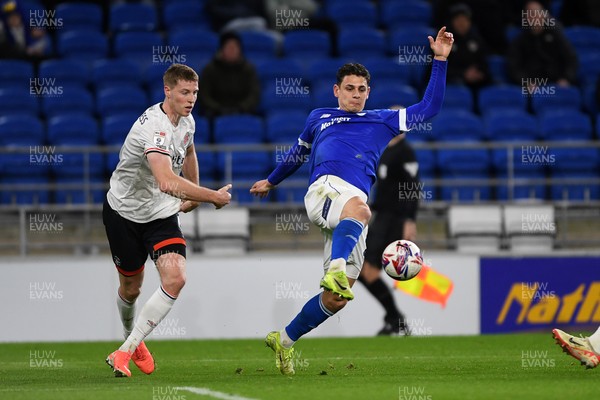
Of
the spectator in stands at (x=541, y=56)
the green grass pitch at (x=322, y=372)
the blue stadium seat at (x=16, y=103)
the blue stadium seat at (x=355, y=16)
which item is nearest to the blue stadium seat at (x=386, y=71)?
the spectator in stands at (x=541, y=56)

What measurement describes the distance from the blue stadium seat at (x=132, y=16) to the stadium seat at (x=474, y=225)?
7.13 m

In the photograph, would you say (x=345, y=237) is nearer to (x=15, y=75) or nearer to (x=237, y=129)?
(x=237, y=129)

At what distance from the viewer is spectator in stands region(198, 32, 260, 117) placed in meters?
16.8

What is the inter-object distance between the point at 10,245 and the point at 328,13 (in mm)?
8104

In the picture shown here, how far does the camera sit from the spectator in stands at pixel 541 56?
1789 cm

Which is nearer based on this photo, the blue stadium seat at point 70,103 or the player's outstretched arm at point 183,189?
the player's outstretched arm at point 183,189

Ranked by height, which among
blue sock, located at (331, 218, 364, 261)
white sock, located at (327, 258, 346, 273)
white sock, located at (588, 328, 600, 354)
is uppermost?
blue sock, located at (331, 218, 364, 261)

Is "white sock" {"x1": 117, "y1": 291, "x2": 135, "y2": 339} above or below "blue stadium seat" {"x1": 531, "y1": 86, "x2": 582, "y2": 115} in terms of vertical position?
below

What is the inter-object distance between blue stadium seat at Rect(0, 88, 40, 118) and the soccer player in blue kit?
859 cm

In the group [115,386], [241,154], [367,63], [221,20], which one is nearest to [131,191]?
[115,386]

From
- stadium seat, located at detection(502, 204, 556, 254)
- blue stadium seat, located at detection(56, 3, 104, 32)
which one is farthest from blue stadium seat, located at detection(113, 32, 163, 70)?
stadium seat, located at detection(502, 204, 556, 254)

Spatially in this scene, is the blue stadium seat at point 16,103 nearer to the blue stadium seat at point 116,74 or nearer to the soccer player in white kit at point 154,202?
the blue stadium seat at point 116,74

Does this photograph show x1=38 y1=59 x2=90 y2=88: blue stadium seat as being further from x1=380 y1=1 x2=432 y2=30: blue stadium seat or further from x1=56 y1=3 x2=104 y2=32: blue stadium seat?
x1=380 y1=1 x2=432 y2=30: blue stadium seat

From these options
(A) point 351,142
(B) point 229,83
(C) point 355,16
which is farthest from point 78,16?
(A) point 351,142
